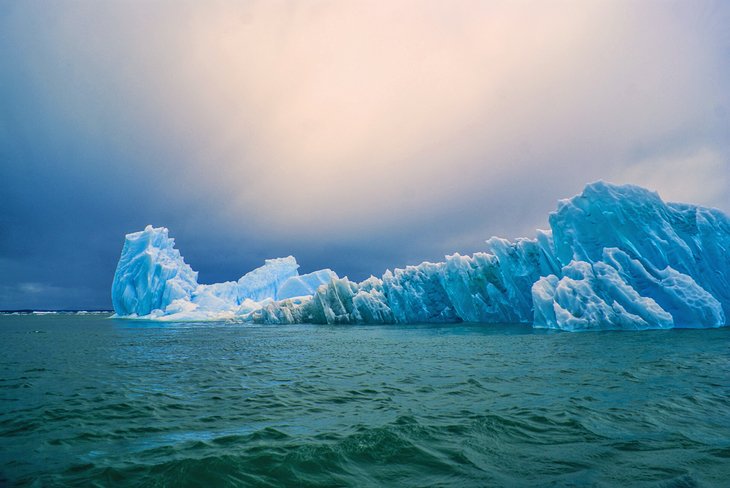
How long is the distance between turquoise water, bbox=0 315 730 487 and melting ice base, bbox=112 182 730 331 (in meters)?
12.7

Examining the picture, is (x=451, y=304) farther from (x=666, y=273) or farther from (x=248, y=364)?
(x=248, y=364)

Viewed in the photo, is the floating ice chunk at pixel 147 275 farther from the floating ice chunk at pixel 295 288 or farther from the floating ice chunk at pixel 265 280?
the floating ice chunk at pixel 295 288

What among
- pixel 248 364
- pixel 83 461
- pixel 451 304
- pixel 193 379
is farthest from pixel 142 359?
pixel 451 304

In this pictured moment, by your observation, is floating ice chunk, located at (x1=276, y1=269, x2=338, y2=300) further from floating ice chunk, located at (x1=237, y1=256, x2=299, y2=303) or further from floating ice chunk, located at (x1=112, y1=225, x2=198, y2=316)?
floating ice chunk, located at (x1=112, y1=225, x2=198, y2=316)

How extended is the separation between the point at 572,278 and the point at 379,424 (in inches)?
966

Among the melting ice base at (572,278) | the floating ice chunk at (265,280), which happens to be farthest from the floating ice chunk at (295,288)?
the melting ice base at (572,278)

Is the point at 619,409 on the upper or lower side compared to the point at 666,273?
lower

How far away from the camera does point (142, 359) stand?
16.2 m

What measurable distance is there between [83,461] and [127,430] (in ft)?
4.79

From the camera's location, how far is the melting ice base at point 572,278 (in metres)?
24.8

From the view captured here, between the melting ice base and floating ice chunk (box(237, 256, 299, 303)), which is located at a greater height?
floating ice chunk (box(237, 256, 299, 303))

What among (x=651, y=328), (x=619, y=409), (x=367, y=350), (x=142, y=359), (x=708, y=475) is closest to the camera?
(x=708, y=475)

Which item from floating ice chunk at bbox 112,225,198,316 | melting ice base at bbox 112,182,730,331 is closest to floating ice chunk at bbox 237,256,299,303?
floating ice chunk at bbox 112,225,198,316

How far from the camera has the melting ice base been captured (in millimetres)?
24828
